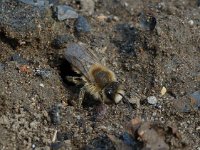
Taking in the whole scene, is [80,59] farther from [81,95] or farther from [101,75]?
[81,95]

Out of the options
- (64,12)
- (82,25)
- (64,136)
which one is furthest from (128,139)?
(64,12)

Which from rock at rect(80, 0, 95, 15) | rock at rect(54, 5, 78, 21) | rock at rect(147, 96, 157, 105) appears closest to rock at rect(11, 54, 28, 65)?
rock at rect(54, 5, 78, 21)

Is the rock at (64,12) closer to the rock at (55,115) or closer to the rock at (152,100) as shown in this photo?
the rock at (55,115)

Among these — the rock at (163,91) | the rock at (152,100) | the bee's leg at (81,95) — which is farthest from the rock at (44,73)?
the rock at (163,91)

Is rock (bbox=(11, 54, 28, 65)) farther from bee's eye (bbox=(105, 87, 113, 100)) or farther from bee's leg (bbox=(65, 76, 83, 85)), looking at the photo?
bee's eye (bbox=(105, 87, 113, 100))

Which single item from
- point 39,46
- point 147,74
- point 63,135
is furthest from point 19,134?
point 147,74

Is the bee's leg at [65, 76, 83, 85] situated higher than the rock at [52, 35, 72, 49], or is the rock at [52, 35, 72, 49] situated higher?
the rock at [52, 35, 72, 49]
